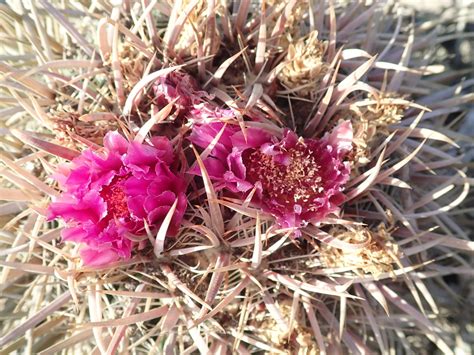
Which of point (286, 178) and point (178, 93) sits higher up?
point (178, 93)

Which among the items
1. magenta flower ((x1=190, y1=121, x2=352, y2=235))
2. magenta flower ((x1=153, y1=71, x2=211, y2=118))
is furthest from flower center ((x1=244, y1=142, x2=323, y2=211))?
magenta flower ((x1=153, y1=71, x2=211, y2=118))

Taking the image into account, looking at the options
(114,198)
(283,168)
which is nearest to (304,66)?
(283,168)

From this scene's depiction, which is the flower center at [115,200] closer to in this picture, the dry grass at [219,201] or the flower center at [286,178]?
the dry grass at [219,201]

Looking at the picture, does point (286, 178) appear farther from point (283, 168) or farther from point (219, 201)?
point (219, 201)

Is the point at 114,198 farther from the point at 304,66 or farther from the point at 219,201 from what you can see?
the point at 304,66

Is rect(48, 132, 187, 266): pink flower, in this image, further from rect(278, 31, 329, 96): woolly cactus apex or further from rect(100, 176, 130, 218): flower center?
rect(278, 31, 329, 96): woolly cactus apex

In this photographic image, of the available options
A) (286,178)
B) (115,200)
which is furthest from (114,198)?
(286,178)
